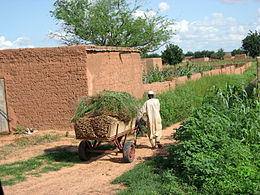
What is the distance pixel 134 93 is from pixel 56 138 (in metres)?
4.53

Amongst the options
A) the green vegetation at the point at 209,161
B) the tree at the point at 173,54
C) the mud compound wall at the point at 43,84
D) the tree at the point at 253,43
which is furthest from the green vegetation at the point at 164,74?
the tree at the point at 253,43

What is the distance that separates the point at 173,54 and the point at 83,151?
21.8 metres

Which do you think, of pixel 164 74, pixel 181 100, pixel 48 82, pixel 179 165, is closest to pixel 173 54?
pixel 164 74

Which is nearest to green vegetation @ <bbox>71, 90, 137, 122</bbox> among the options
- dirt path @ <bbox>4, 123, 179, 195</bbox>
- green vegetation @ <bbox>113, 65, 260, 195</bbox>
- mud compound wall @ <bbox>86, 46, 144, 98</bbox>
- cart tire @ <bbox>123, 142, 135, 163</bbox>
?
cart tire @ <bbox>123, 142, 135, 163</bbox>

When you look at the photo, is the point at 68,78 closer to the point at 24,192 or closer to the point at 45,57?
the point at 45,57

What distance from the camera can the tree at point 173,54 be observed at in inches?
1093

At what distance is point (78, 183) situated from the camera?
5781mm

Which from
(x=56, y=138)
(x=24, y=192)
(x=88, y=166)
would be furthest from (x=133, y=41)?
(x=24, y=192)

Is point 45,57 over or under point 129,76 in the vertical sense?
over

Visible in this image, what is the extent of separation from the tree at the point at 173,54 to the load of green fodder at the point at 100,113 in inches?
836

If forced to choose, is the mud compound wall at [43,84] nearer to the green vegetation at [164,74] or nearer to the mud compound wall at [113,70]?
the mud compound wall at [113,70]

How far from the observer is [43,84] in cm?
1021

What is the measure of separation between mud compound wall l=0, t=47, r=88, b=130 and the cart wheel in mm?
2769

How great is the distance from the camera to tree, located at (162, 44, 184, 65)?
27.8m
